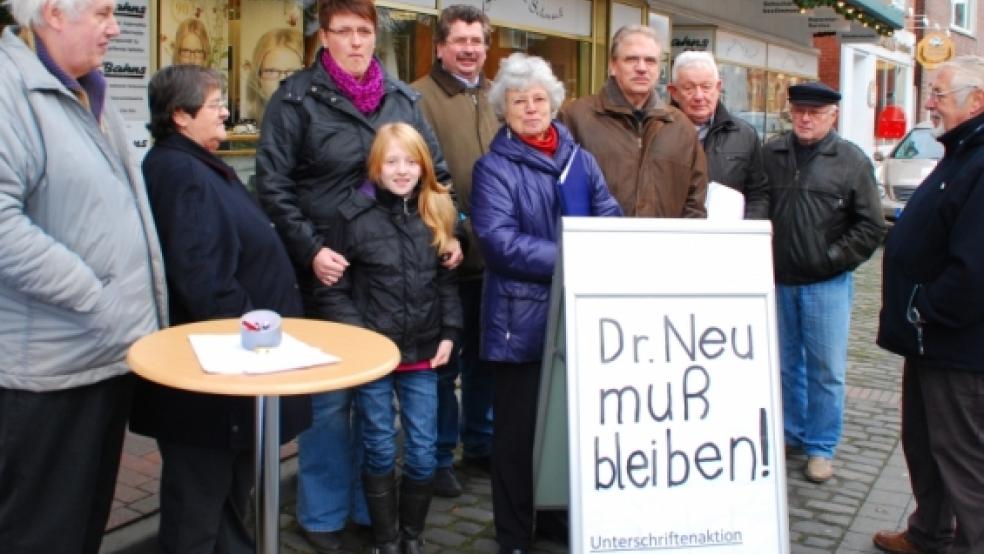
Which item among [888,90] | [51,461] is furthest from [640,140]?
[888,90]

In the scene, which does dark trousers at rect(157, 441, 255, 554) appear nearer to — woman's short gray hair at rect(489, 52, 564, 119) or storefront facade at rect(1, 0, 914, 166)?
woman's short gray hair at rect(489, 52, 564, 119)

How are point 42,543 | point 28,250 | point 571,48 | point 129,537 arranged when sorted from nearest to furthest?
point 28,250, point 42,543, point 129,537, point 571,48

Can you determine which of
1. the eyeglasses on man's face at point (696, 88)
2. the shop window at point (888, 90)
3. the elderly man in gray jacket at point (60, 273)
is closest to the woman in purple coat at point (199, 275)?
the elderly man in gray jacket at point (60, 273)

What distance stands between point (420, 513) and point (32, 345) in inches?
61.0

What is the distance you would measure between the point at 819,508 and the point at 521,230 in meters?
1.92

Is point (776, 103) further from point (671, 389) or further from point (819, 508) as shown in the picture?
point (671, 389)

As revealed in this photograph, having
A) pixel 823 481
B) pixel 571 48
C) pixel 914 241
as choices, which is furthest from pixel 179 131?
pixel 571 48

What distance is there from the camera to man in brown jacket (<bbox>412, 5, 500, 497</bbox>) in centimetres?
422

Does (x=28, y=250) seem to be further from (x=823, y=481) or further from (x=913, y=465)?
(x=823, y=481)

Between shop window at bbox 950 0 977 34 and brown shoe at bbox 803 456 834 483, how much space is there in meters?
28.5

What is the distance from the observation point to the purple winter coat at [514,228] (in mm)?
3402

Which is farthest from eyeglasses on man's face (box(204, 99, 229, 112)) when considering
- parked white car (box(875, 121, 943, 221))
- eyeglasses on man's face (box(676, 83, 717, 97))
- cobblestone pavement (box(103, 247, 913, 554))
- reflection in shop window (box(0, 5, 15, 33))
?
parked white car (box(875, 121, 943, 221))

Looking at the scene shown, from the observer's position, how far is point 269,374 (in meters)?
2.28

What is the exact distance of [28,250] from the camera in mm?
2416
